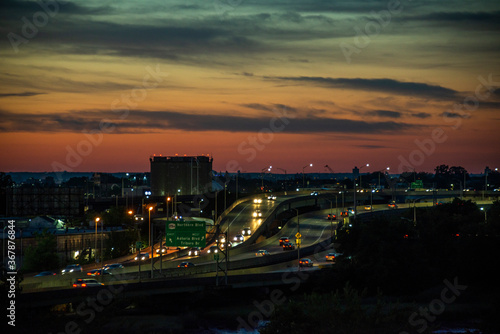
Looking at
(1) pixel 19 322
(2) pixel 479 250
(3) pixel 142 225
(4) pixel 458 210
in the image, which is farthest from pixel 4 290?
(4) pixel 458 210

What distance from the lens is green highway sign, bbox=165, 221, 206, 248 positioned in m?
61.0

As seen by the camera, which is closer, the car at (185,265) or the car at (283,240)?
the car at (185,265)

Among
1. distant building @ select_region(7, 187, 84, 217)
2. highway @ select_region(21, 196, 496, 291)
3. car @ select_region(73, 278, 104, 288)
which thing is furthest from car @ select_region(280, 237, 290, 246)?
car @ select_region(73, 278, 104, 288)

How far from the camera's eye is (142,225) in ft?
398

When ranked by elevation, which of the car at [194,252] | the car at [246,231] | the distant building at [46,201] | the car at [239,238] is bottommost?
the car at [194,252]

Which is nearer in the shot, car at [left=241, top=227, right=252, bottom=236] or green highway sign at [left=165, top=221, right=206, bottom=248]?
green highway sign at [left=165, top=221, right=206, bottom=248]

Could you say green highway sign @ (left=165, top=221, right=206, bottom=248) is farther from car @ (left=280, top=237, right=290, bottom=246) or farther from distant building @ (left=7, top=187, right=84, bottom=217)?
distant building @ (left=7, top=187, right=84, bottom=217)

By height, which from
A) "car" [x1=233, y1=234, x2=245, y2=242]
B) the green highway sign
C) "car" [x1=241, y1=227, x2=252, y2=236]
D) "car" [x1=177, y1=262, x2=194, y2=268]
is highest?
the green highway sign

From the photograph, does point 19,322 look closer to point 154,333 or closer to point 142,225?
point 154,333

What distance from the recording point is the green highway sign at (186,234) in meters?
61.0

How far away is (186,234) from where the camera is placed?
61125mm

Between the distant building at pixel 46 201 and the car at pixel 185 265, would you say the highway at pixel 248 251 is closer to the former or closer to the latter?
the car at pixel 185 265

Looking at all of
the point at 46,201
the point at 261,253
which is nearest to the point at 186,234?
the point at 261,253

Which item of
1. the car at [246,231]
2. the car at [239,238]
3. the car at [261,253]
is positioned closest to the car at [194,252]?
the car at [261,253]
